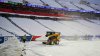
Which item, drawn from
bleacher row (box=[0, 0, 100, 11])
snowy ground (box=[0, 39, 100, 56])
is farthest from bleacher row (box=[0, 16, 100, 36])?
snowy ground (box=[0, 39, 100, 56])

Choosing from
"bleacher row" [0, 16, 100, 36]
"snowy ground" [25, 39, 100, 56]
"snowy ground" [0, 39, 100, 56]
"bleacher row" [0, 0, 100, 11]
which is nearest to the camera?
"snowy ground" [0, 39, 100, 56]

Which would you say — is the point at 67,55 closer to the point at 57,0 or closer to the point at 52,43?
the point at 52,43

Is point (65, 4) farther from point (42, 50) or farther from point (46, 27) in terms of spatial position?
point (42, 50)

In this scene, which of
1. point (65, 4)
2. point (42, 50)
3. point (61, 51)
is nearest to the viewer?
point (61, 51)

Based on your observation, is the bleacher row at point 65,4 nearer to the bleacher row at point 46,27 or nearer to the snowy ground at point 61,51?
the bleacher row at point 46,27

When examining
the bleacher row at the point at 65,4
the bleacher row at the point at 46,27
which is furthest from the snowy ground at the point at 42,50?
the bleacher row at the point at 65,4

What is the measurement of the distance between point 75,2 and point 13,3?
2564cm

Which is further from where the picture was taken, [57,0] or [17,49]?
[57,0]

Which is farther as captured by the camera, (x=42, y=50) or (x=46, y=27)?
(x=46, y=27)

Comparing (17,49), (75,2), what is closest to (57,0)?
(75,2)

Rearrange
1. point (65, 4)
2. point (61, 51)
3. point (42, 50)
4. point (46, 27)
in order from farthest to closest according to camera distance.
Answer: point (65, 4) < point (46, 27) < point (42, 50) < point (61, 51)

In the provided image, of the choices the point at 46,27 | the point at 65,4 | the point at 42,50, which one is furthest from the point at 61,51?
the point at 65,4

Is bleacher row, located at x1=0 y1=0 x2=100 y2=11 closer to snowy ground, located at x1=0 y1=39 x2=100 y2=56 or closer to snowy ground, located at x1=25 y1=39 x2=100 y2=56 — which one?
snowy ground, located at x1=0 y1=39 x2=100 y2=56

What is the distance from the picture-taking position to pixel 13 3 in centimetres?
4059
